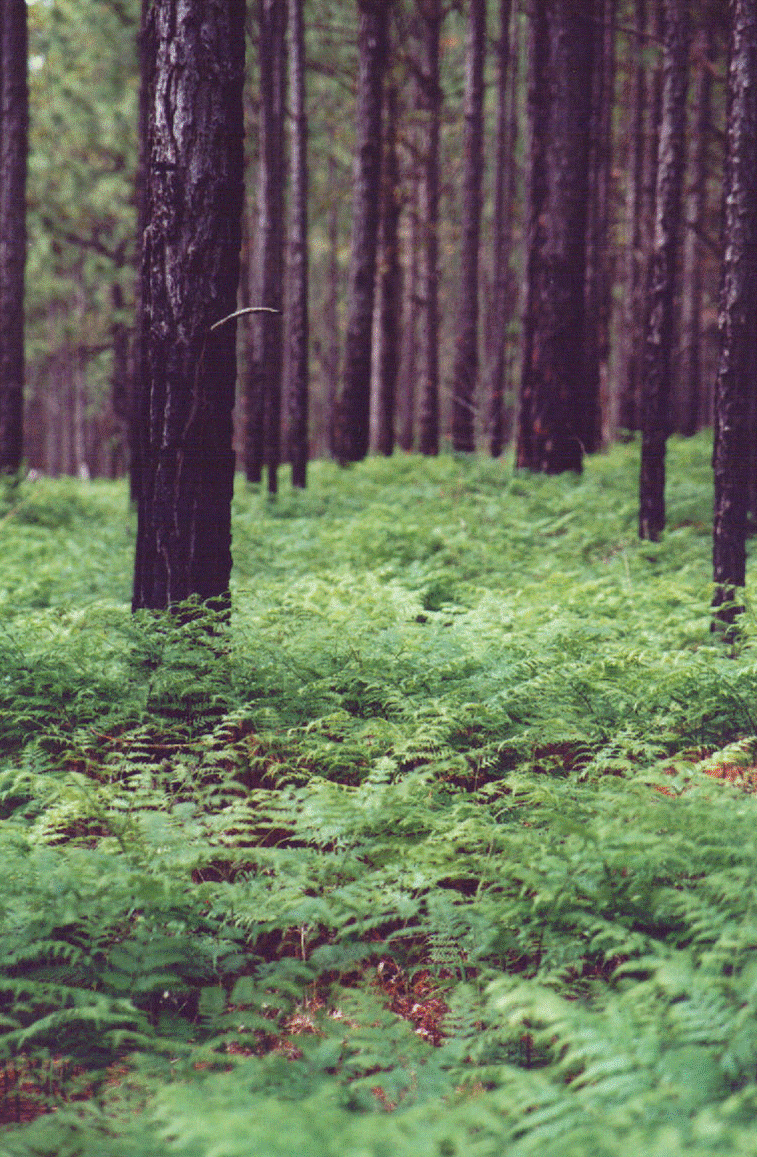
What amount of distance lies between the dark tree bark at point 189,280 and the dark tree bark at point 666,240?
5.19 metres

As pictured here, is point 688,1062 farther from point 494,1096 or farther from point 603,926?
point 603,926

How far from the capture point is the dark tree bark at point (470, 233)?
16.4 metres

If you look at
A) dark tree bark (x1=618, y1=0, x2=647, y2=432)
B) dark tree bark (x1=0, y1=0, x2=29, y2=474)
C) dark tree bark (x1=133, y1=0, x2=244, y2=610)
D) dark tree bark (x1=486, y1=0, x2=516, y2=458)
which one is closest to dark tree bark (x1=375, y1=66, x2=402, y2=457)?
dark tree bark (x1=486, y1=0, x2=516, y2=458)

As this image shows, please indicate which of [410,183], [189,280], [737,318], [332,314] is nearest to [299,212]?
[737,318]

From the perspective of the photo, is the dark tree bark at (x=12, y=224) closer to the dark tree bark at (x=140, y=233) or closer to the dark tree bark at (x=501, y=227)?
the dark tree bark at (x=140, y=233)

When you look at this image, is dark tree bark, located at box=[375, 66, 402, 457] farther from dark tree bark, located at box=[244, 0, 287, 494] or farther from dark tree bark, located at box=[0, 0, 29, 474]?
dark tree bark, located at box=[0, 0, 29, 474]

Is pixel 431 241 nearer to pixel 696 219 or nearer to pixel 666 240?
pixel 696 219

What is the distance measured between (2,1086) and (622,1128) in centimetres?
201

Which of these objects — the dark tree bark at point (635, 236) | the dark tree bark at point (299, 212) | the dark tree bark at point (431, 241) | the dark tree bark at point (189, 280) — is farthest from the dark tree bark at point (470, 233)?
the dark tree bark at point (189, 280)

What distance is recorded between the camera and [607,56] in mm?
19625

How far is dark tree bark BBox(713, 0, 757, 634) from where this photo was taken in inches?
253

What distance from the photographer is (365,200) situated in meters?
16.4

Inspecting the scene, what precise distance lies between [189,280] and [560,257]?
9290 millimetres

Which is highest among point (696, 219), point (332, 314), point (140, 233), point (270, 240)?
point (696, 219)
